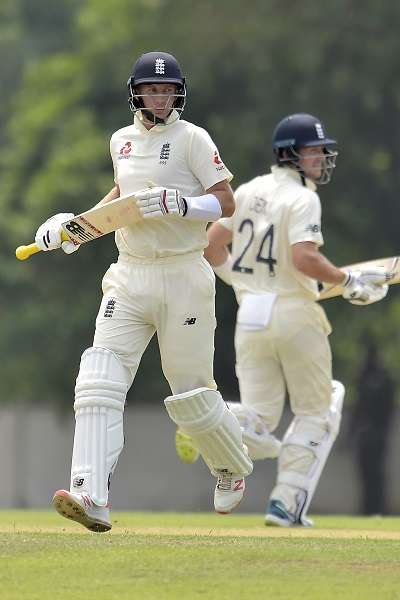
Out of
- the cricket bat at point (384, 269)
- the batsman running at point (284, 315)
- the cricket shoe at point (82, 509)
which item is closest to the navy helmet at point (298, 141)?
the batsman running at point (284, 315)

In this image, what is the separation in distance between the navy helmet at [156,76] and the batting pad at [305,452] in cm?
251

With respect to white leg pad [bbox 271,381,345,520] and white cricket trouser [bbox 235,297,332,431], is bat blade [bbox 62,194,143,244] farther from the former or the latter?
white leg pad [bbox 271,381,345,520]

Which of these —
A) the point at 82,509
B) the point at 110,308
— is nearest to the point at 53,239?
the point at 110,308

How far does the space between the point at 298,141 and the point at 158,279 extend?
244cm

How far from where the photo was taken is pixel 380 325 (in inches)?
904

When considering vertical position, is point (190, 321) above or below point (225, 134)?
below

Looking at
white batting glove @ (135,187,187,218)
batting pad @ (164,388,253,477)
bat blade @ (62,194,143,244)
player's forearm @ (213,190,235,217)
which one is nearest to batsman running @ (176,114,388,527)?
batting pad @ (164,388,253,477)

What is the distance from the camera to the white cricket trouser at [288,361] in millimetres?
9484

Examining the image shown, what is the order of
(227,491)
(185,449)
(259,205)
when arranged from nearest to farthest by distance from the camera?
(227,491) < (185,449) < (259,205)

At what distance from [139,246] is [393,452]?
14.5 m

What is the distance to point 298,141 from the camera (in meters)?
9.75

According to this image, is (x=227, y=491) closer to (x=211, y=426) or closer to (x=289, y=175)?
(x=211, y=426)

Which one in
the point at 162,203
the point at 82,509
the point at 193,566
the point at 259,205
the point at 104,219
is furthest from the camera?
the point at 259,205

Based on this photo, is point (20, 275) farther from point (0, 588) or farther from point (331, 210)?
point (0, 588)
